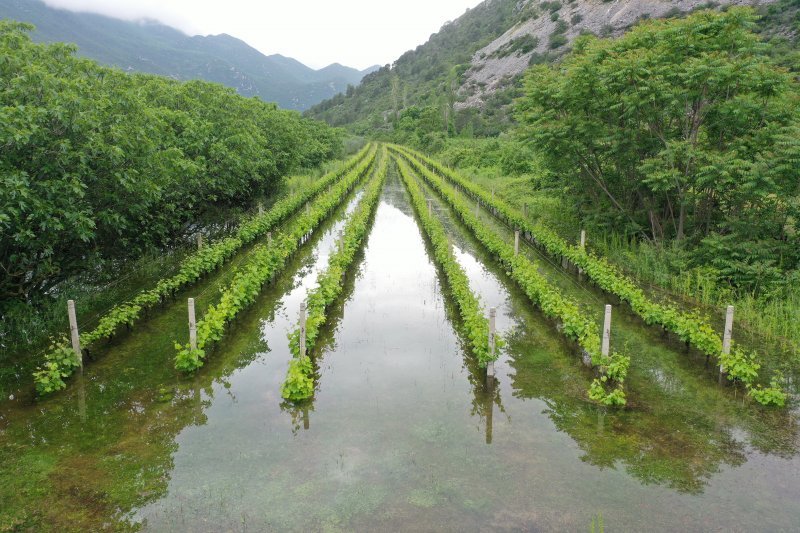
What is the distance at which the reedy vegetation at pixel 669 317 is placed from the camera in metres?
9.66

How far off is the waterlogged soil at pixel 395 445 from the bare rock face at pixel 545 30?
7293 centimetres

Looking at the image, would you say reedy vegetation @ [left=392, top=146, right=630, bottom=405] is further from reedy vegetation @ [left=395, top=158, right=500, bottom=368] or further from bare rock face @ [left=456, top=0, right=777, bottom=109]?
bare rock face @ [left=456, top=0, right=777, bottom=109]

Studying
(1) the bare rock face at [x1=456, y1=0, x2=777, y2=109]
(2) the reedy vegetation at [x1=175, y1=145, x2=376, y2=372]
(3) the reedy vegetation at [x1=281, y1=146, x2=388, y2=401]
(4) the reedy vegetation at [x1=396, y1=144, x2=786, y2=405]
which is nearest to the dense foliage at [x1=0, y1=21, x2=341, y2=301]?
(2) the reedy vegetation at [x1=175, y1=145, x2=376, y2=372]

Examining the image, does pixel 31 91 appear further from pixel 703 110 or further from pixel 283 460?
pixel 703 110

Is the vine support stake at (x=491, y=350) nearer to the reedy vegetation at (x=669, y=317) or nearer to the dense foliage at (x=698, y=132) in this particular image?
the reedy vegetation at (x=669, y=317)

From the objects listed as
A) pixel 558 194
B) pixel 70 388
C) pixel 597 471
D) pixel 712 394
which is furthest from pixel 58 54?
pixel 558 194

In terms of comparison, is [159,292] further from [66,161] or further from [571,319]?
[571,319]

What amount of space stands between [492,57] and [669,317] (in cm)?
10638

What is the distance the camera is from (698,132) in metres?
16.8

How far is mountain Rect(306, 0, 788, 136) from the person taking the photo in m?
75.6

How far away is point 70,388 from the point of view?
10109mm

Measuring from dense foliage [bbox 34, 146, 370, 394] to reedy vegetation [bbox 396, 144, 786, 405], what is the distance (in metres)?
11.4

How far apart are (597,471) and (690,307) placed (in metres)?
8.46

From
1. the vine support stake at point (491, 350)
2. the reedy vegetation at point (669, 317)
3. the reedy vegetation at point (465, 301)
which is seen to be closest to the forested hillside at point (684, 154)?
the reedy vegetation at point (669, 317)
